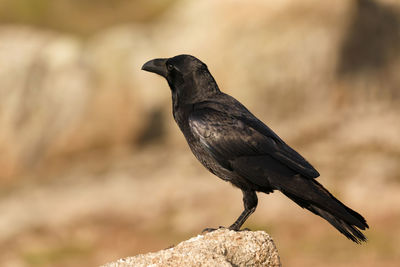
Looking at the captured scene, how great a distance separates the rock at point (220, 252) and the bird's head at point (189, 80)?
1563 millimetres

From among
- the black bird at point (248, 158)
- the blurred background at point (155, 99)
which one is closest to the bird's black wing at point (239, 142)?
the black bird at point (248, 158)

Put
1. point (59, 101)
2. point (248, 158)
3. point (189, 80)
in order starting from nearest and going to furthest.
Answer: point (248, 158), point (189, 80), point (59, 101)

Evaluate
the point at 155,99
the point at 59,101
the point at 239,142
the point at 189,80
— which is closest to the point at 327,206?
the point at 239,142

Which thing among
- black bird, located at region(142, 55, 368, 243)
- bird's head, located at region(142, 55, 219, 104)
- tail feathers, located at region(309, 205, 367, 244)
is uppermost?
bird's head, located at region(142, 55, 219, 104)

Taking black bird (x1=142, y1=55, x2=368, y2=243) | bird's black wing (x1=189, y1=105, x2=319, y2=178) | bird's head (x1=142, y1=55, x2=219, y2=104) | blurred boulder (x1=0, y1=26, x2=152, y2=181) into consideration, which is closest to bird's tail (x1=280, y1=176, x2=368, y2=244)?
black bird (x1=142, y1=55, x2=368, y2=243)

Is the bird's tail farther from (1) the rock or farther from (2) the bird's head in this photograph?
(2) the bird's head

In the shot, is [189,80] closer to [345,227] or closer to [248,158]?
[248,158]

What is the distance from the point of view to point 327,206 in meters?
6.70

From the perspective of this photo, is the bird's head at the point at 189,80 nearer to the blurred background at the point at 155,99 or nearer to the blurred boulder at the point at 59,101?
the blurred background at the point at 155,99

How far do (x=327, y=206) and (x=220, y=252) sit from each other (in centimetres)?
112

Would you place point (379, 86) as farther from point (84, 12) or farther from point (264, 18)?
point (84, 12)

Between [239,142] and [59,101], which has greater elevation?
[59,101]

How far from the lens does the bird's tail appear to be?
21.6ft

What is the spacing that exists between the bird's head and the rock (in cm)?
156
